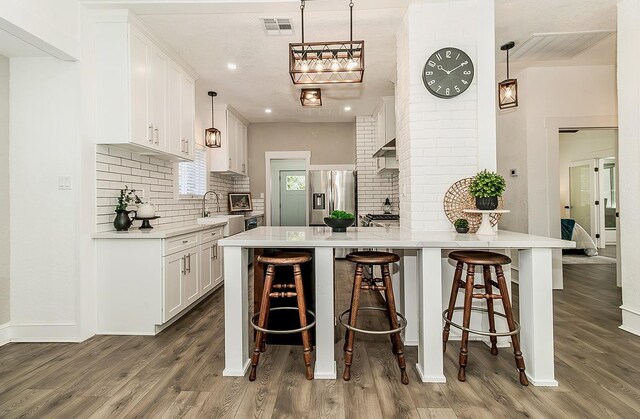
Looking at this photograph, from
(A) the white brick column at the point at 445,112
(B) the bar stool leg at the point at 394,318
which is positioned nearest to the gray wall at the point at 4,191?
(B) the bar stool leg at the point at 394,318

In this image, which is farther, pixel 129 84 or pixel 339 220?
pixel 129 84

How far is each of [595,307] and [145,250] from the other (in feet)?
14.8

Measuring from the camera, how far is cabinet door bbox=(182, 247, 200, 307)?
324 cm

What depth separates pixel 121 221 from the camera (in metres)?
2.91

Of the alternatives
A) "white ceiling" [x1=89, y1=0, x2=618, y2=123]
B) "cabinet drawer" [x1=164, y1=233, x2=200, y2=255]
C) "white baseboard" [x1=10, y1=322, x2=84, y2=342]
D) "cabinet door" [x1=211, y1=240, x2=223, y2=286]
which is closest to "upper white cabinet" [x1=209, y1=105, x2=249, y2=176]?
→ "white ceiling" [x1=89, y1=0, x2=618, y2=123]

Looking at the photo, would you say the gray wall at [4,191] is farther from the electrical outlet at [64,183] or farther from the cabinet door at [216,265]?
the cabinet door at [216,265]

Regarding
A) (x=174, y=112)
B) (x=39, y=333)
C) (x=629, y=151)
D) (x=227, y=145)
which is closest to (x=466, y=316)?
(x=629, y=151)

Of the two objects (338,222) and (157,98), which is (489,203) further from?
(157,98)

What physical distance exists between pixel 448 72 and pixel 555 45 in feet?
6.63

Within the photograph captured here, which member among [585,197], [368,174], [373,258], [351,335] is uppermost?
[368,174]

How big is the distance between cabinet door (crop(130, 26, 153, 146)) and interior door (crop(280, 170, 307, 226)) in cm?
374

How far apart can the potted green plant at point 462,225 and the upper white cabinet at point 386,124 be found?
6.83 ft

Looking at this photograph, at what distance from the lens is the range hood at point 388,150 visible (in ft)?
14.0

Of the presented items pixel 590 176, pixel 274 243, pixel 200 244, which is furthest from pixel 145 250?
pixel 590 176
